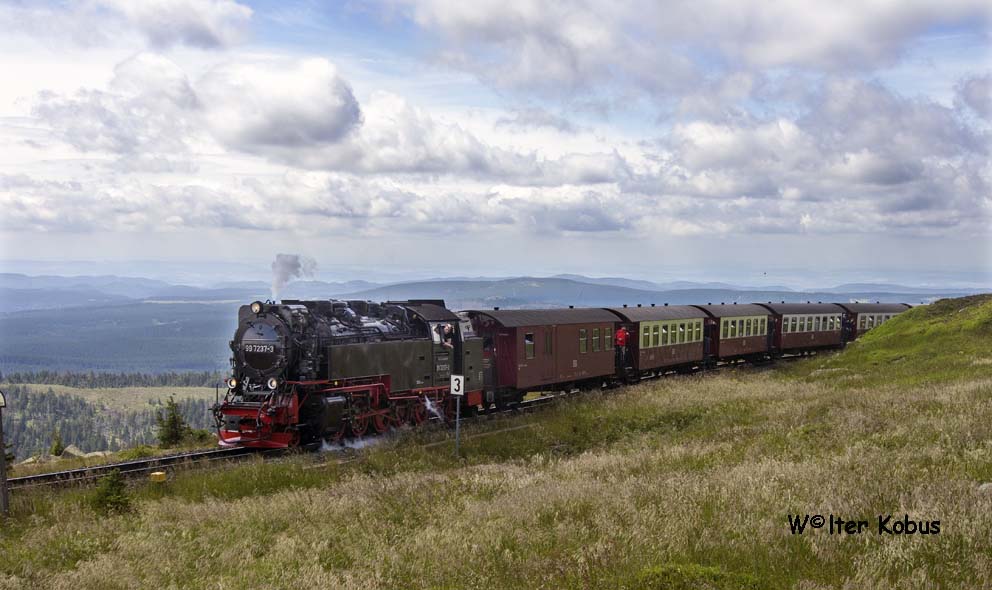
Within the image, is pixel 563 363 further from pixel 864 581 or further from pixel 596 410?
pixel 864 581

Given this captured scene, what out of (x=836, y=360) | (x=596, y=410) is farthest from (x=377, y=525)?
(x=836, y=360)

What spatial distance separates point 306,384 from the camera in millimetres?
21047

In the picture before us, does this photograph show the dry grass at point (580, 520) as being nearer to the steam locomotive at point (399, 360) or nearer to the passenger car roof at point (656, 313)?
the steam locomotive at point (399, 360)

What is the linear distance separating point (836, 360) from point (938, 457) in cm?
3142

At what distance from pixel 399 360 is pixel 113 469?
10.1 metres

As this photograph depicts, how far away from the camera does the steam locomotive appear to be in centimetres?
2114

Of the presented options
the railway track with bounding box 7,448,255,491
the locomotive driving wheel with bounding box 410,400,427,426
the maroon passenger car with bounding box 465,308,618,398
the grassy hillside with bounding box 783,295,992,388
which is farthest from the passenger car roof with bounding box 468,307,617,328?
the railway track with bounding box 7,448,255,491

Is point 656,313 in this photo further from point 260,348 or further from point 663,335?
point 260,348

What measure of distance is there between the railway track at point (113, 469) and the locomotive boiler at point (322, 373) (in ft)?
2.39

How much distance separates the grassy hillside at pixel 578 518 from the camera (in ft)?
26.1

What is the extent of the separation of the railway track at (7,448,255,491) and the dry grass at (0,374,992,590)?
1.74 metres

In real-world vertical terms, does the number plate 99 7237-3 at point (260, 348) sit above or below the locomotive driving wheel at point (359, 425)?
above

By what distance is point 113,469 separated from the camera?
1505 cm

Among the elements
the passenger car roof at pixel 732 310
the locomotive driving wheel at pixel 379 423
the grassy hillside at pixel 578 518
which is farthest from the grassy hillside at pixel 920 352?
the locomotive driving wheel at pixel 379 423
